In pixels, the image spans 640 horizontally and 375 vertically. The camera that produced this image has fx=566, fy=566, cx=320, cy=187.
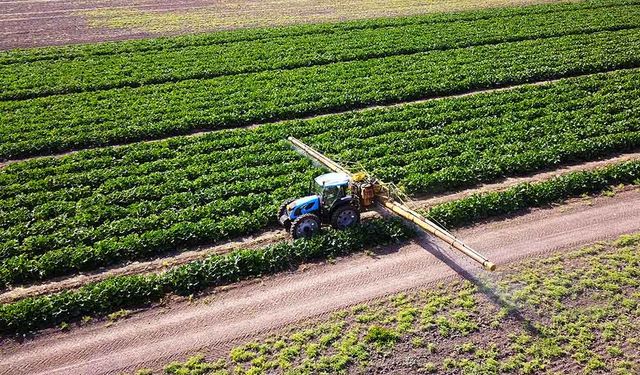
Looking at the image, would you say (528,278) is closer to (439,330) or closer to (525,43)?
(439,330)

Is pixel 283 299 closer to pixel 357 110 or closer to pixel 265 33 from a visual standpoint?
pixel 357 110

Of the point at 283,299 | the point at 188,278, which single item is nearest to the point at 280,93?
the point at 188,278

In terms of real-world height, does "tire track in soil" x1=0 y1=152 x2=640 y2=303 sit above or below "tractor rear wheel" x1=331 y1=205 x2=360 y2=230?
below

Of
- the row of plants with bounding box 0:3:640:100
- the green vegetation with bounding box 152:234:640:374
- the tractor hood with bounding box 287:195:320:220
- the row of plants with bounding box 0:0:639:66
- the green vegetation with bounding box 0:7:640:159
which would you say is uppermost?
the row of plants with bounding box 0:0:639:66

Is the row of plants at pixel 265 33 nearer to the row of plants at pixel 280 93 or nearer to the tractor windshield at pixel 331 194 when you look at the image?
the row of plants at pixel 280 93

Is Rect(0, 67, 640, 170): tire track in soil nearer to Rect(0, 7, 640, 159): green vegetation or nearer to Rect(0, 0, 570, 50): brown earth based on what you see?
Rect(0, 7, 640, 159): green vegetation

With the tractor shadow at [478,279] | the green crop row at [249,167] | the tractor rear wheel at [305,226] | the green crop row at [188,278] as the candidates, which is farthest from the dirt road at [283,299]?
the green crop row at [249,167]

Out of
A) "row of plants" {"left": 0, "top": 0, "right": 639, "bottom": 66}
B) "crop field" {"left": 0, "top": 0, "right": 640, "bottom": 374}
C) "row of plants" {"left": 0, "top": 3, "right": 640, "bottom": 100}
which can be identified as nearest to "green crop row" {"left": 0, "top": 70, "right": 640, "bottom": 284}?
"crop field" {"left": 0, "top": 0, "right": 640, "bottom": 374}
